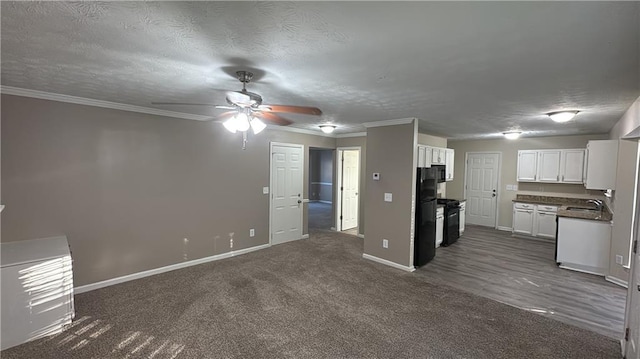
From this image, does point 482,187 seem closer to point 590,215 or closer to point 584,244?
point 590,215

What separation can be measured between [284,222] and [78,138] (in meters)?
3.57

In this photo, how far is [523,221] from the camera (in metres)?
6.51

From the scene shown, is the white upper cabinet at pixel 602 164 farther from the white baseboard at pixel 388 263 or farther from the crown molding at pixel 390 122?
the white baseboard at pixel 388 263

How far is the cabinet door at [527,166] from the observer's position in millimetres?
6555

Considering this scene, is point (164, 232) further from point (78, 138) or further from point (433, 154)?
point (433, 154)

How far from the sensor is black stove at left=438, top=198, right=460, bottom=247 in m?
5.62

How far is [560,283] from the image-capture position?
3.96m

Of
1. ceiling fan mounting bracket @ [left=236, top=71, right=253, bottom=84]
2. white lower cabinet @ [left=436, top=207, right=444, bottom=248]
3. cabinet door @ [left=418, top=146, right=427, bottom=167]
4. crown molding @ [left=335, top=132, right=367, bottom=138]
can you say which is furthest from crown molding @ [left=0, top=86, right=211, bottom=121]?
white lower cabinet @ [left=436, top=207, right=444, bottom=248]

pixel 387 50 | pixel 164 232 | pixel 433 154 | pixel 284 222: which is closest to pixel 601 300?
Answer: pixel 433 154

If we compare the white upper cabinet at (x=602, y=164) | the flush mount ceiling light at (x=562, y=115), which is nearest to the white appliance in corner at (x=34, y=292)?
the flush mount ceiling light at (x=562, y=115)

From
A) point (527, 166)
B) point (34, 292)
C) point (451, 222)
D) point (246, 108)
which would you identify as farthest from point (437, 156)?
point (34, 292)

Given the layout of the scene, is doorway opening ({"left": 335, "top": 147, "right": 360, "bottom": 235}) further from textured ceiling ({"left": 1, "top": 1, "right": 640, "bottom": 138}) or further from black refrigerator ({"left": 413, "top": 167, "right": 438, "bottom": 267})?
textured ceiling ({"left": 1, "top": 1, "right": 640, "bottom": 138})

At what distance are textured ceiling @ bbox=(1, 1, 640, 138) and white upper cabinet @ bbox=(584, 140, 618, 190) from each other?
1448mm

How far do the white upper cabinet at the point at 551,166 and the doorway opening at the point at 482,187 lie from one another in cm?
60
